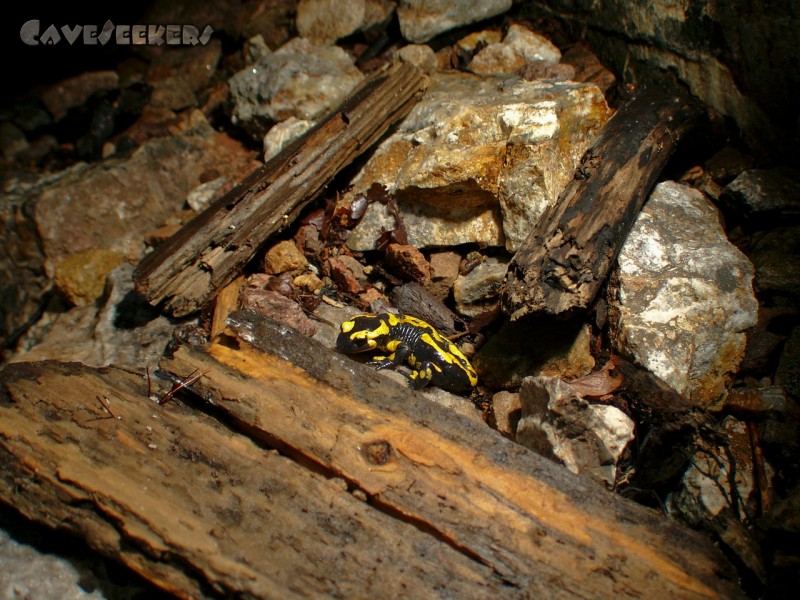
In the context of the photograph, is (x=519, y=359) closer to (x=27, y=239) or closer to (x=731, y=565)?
(x=731, y=565)

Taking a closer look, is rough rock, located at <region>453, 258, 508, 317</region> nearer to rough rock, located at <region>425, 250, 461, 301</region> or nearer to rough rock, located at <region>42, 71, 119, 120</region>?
rough rock, located at <region>425, 250, 461, 301</region>

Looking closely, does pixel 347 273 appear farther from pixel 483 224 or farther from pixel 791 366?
pixel 791 366

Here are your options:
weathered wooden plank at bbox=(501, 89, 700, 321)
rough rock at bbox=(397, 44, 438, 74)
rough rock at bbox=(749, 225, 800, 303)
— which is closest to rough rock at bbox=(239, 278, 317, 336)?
weathered wooden plank at bbox=(501, 89, 700, 321)

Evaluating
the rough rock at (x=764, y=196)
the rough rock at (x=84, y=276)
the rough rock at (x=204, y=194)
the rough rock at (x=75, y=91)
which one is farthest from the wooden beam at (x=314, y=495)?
the rough rock at (x=75, y=91)

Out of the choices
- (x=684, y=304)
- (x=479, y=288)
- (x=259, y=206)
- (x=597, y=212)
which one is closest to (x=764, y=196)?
(x=684, y=304)

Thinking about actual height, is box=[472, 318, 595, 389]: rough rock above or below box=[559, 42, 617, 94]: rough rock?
below

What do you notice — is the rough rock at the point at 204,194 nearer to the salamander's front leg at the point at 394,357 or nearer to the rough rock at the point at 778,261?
the salamander's front leg at the point at 394,357

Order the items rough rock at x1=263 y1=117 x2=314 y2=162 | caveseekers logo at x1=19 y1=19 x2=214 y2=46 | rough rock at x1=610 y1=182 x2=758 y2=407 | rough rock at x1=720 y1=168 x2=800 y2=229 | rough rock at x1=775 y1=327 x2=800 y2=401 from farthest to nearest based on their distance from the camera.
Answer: caveseekers logo at x1=19 y1=19 x2=214 y2=46 → rough rock at x1=263 y1=117 x2=314 y2=162 → rough rock at x1=720 y1=168 x2=800 y2=229 → rough rock at x1=610 y1=182 x2=758 y2=407 → rough rock at x1=775 y1=327 x2=800 y2=401
